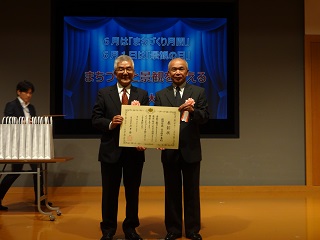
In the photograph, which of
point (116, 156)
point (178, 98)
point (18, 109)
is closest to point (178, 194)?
point (116, 156)

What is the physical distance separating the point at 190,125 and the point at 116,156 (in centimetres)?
60

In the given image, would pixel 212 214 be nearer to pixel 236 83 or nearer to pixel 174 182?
pixel 174 182

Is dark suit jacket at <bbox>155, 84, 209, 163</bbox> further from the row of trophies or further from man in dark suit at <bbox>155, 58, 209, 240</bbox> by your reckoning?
the row of trophies

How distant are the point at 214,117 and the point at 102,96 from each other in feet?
9.35

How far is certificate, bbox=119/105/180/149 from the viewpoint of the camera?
2881 millimetres

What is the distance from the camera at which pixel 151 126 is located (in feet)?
9.51

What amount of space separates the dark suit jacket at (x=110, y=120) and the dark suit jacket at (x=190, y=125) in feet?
0.63

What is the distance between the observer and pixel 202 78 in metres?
5.62

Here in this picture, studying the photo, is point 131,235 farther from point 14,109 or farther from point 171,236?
point 14,109

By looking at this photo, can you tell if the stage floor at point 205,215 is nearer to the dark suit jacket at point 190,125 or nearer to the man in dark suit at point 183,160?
the man in dark suit at point 183,160

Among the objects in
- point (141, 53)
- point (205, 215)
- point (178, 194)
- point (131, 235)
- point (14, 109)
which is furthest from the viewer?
point (141, 53)

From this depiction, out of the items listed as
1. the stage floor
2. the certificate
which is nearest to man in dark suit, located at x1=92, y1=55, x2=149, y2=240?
the certificate

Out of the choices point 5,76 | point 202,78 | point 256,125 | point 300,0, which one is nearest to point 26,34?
point 5,76

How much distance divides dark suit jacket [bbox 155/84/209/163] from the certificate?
0.14m
